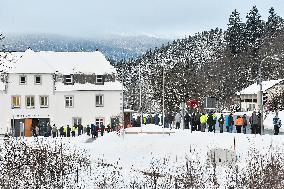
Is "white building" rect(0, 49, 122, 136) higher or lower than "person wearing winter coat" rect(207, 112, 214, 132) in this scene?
higher

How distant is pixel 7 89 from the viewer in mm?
61938

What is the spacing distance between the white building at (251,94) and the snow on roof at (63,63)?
115 ft

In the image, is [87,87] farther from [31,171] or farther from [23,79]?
[31,171]

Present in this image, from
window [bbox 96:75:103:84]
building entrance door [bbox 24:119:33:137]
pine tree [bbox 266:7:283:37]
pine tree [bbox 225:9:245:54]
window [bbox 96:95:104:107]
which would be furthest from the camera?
pine tree [bbox 266:7:283:37]

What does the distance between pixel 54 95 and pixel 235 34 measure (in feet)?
225

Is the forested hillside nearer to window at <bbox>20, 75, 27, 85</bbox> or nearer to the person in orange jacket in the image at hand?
window at <bbox>20, 75, 27, 85</bbox>

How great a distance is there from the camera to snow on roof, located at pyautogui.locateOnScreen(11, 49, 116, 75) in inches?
2484

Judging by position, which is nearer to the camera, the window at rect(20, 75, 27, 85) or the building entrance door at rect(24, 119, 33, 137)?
the building entrance door at rect(24, 119, 33, 137)

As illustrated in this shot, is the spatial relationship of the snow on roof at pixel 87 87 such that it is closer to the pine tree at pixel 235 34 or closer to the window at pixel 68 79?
the window at pixel 68 79

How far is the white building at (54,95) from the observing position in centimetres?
6219

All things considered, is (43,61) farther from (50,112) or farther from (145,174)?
(145,174)

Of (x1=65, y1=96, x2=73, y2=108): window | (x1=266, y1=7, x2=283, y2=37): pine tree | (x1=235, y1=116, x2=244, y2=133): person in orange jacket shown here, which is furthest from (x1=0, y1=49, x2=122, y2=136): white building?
(x1=266, y1=7, x2=283, y2=37): pine tree

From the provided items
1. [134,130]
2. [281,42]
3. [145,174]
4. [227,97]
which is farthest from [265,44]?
[145,174]

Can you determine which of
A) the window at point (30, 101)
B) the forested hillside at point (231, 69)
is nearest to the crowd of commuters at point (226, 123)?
the window at point (30, 101)
